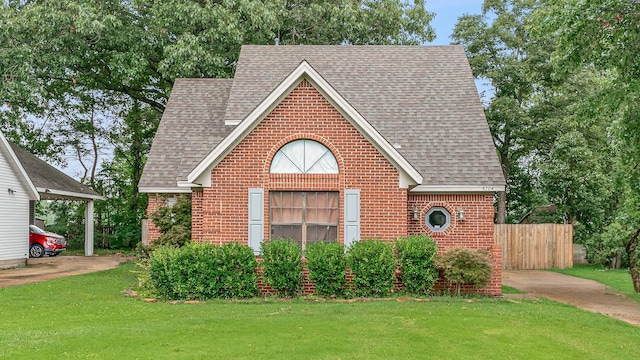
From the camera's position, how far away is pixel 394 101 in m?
18.4

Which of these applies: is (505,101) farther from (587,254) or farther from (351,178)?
(351,178)

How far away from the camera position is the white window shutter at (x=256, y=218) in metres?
14.2

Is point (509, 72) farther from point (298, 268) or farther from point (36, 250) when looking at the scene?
point (36, 250)

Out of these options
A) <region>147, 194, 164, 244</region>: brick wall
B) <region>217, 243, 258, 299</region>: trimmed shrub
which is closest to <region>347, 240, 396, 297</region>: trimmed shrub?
<region>217, 243, 258, 299</region>: trimmed shrub

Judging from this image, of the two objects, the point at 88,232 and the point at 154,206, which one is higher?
the point at 154,206

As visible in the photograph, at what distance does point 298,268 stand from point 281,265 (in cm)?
41

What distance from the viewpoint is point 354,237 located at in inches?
563

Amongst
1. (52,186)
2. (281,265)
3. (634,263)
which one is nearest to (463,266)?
(281,265)

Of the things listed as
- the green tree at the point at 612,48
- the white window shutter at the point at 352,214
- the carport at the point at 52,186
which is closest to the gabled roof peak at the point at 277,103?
the white window shutter at the point at 352,214

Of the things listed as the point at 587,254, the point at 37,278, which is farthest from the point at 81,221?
the point at 587,254

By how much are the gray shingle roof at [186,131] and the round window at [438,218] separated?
633cm

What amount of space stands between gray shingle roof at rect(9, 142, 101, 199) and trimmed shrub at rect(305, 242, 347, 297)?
15701 millimetres

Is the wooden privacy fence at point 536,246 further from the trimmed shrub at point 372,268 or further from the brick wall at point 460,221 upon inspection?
the trimmed shrub at point 372,268

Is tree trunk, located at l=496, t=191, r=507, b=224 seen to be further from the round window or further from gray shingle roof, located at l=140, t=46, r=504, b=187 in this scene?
the round window
